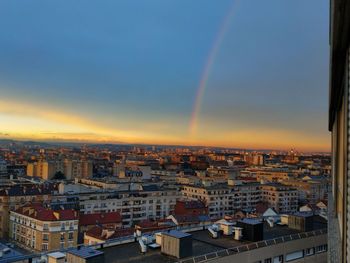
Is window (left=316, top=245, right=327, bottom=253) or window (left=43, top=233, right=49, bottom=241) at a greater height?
window (left=316, top=245, right=327, bottom=253)

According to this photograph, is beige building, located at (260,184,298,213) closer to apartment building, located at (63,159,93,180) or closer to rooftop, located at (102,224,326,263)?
rooftop, located at (102,224,326,263)

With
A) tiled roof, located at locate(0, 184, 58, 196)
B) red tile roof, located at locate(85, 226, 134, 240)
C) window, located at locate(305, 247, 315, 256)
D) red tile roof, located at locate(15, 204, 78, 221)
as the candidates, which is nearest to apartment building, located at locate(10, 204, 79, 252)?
red tile roof, located at locate(15, 204, 78, 221)

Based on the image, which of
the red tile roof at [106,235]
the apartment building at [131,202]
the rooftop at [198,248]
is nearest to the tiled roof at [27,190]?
the apartment building at [131,202]

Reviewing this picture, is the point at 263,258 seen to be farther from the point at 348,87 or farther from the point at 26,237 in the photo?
the point at 26,237

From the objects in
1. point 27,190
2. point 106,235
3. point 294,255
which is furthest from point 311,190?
point 294,255

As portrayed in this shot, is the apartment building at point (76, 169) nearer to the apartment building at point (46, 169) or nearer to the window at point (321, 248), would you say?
the apartment building at point (46, 169)

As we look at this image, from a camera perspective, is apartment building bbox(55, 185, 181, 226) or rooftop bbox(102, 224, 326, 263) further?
apartment building bbox(55, 185, 181, 226)
